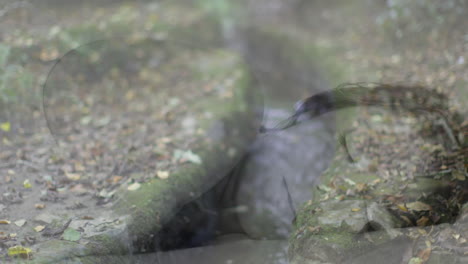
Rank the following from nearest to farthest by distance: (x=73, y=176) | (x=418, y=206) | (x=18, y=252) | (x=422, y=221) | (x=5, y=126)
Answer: (x=18, y=252) → (x=422, y=221) → (x=418, y=206) → (x=73, y=176) → (x=5, y=126)

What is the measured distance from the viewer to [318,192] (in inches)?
191

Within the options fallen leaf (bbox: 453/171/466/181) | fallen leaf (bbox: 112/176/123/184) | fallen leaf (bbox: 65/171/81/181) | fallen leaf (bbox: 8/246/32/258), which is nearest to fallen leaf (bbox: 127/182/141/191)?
fallen leaf (bbox: 112/176/123/184)

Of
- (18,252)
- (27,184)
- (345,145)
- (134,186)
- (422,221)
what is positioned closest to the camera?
(18,252)

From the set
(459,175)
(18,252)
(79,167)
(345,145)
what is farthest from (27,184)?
(459,175)

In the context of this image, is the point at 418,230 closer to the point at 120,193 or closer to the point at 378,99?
the point at 378,99

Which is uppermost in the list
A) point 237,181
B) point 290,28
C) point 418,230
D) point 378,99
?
point 290,28

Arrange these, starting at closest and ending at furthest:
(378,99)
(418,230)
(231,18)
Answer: (418,230)
(378,99)
(231,18)

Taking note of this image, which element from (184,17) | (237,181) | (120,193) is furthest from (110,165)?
(184,17)

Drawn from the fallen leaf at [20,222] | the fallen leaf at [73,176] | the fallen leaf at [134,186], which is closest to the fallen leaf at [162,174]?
the fallen leaf at [134,186]

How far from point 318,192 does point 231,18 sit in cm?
664

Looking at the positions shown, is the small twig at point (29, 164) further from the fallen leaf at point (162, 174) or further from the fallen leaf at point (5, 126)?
the fallen leaf at point (162, 174)

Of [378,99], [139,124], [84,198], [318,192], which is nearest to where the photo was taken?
A: [84,198]

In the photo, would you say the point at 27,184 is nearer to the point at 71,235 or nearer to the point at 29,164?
the point at 29,164

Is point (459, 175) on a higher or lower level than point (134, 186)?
higher
